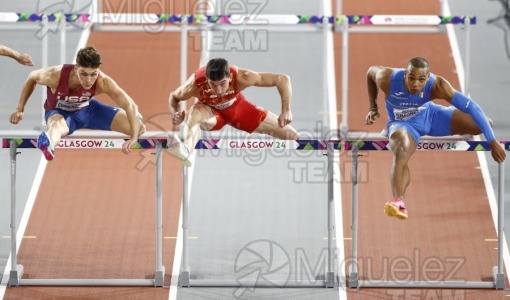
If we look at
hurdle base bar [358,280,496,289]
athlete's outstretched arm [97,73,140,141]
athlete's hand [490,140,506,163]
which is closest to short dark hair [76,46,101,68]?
athlete's outstretched arm [97,73,140,141]

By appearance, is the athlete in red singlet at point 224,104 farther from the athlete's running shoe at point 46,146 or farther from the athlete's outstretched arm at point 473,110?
the athlete's outstretched arm at point 473,110

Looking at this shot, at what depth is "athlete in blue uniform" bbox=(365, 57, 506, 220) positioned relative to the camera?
13141 millimetres

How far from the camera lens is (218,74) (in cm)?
1323

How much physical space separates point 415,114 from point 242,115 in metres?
1.58

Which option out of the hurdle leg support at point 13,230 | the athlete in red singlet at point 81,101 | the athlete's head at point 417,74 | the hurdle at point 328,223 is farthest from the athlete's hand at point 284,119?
the hurdle leg support at point 13,230

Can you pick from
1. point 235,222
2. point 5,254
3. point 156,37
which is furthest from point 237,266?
point 156,37

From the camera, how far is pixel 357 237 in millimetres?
14625

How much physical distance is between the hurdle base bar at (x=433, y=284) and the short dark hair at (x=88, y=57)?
3.12m

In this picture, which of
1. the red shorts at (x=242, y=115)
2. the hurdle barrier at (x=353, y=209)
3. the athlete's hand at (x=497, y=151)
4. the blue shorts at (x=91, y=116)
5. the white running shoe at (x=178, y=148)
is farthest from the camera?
the red shorts at (x=242, y=115)

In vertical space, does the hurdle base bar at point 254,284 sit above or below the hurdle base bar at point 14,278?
below

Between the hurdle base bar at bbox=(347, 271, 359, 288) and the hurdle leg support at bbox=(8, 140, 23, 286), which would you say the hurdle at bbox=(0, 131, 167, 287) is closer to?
the hurdle leg support at bbox=(8, 140, 23, 286)

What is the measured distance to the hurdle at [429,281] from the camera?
13.3 m

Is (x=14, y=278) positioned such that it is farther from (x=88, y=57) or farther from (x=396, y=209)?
(x=396, y=209)

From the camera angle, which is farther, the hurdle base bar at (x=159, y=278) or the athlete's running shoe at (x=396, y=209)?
the hurdle base bar at (x=159, y=278)
